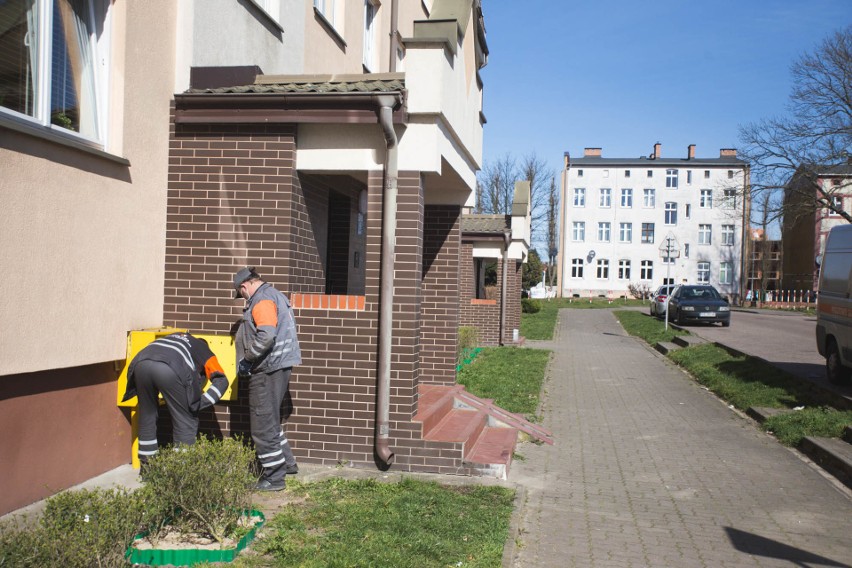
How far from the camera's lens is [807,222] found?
6494 cm

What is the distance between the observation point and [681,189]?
66.1m

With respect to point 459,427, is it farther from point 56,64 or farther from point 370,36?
point 370,36

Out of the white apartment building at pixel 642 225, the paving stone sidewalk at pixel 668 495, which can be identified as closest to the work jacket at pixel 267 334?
the paving stone sidewalk at pixel 668 495

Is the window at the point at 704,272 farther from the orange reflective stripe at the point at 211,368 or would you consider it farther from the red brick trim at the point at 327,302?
the orange reflective stripe at the point at 211,368

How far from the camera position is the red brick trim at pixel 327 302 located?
7219 mm

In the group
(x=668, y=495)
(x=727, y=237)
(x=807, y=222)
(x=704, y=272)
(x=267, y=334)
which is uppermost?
(x=807, y=222)

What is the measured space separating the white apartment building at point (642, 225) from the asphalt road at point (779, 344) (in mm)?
35667

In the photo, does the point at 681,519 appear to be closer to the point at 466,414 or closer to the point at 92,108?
the point at 466,414

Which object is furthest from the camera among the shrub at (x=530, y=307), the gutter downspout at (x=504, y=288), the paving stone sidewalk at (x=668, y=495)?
the shrub at (x=530, y=307)

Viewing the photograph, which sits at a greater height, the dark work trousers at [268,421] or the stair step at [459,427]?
the dark work trousers at [268,421]

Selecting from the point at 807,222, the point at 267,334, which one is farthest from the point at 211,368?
the point at 807,222

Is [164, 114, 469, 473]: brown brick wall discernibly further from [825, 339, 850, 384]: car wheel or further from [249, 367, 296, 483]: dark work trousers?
[825, 339, 850, 384]: car wheel

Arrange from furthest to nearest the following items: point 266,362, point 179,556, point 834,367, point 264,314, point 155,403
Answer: point 834,367 < point 266,362 < point 264,314 < point 155,403 < point 179,556

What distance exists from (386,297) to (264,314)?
133 cm
